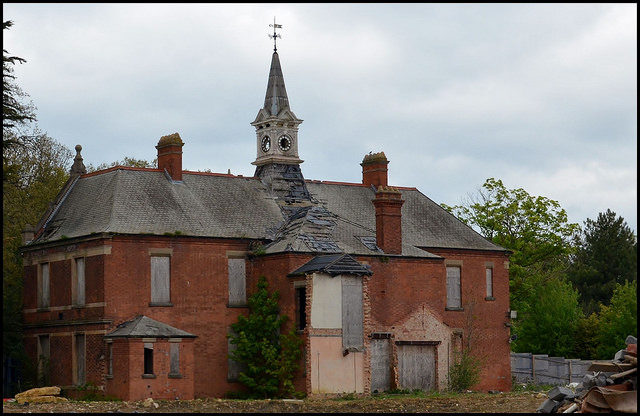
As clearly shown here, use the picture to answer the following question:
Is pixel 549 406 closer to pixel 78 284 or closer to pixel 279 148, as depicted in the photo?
pixel 78 284

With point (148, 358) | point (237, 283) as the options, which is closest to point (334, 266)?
point (237, 283)

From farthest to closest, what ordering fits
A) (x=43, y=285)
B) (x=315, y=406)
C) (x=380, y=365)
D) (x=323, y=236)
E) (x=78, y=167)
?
(x=78, y=167)
(x=380, y=365)
(x=43, y=285)
(x=323, y=236)
(x=315, y=406)

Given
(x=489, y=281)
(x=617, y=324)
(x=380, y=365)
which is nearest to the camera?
(x=380, y=365)

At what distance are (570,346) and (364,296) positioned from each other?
2421cm

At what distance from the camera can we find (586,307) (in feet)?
297

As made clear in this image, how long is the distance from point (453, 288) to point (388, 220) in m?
5.15

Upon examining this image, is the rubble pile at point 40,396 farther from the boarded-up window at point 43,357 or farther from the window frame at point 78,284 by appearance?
the window frame at point 78,284

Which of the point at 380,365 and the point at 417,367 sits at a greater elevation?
the point at 380,365

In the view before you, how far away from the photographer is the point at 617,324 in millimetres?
67000

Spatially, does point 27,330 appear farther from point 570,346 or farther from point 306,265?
point 570,346

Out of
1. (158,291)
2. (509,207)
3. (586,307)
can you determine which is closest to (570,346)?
(509,207)

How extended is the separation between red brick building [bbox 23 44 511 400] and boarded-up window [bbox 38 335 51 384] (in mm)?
93

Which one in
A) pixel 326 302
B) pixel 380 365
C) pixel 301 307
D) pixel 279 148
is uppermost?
pixel 279 148

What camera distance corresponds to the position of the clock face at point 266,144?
56219 mm
